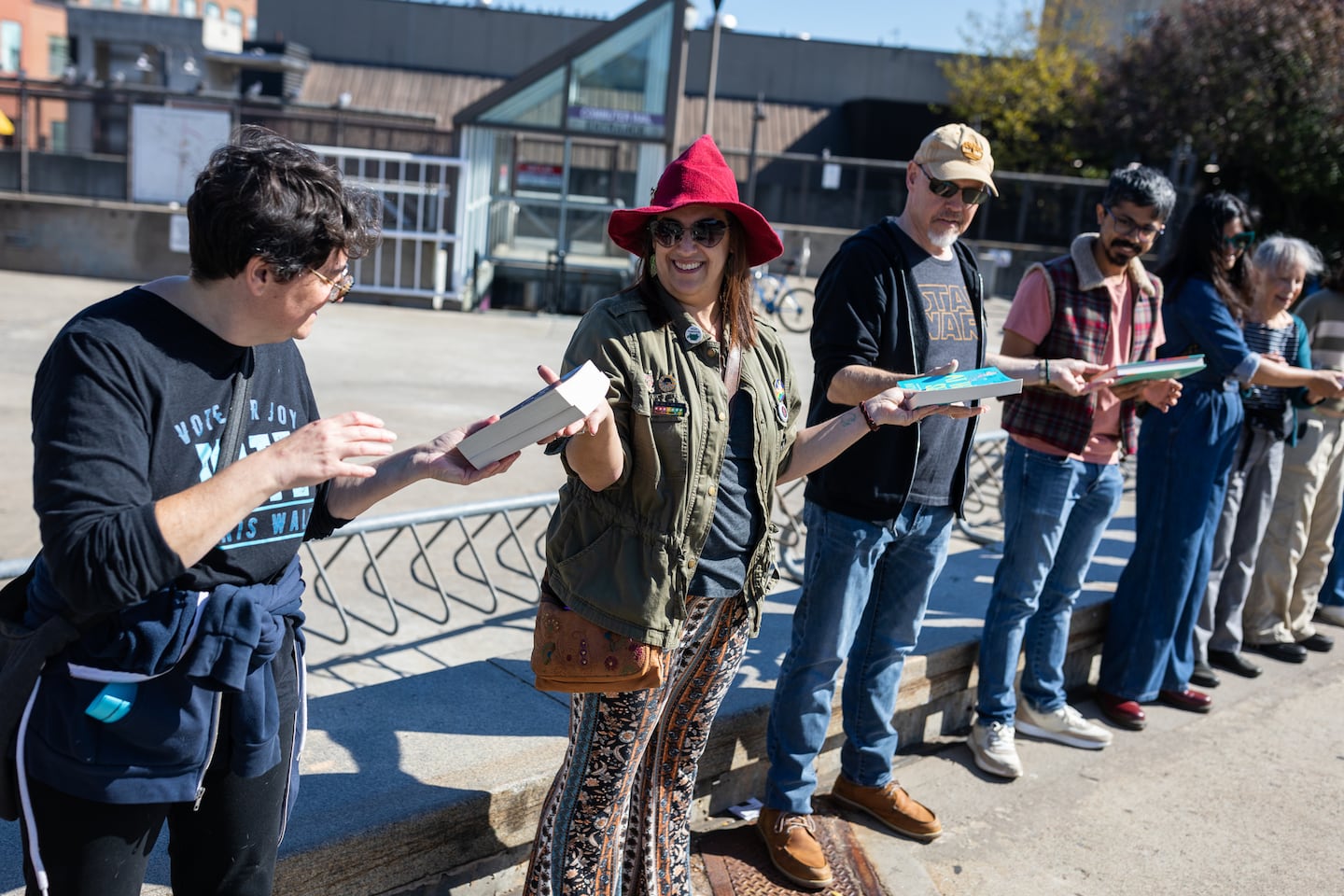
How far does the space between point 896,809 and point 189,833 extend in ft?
7.54

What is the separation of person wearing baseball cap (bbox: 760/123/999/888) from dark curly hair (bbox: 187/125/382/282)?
1687mm

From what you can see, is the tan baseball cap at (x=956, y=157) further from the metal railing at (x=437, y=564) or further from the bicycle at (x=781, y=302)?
the bicycle at (x=781, y=302)

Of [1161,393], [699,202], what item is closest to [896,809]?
[1161,393]

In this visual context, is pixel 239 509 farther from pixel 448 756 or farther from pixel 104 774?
pixel 448 756

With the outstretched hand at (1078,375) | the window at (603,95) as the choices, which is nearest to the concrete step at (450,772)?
the outstretched hand at (1078,375)

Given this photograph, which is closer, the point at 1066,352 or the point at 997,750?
the point at 1066,352

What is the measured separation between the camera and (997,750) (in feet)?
13.7

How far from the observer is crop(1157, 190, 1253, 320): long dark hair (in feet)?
14.7

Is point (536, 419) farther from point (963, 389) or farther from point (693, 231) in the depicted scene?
point (963, 389)

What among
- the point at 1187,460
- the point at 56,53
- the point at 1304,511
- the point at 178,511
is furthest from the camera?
the point at 56,53

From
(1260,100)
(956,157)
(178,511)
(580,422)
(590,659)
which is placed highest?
(1260,100)

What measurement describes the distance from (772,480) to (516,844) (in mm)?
1226

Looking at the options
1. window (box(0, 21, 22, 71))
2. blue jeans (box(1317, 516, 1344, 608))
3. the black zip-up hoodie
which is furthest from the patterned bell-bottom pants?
window (box(0, 21, 22, 71))

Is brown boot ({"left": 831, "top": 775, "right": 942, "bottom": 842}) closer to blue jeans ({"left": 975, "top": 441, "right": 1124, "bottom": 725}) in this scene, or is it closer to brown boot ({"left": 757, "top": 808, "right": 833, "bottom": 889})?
brown boot ({"left": 757, "top": 808, "right": 833, "bottom": 889})
